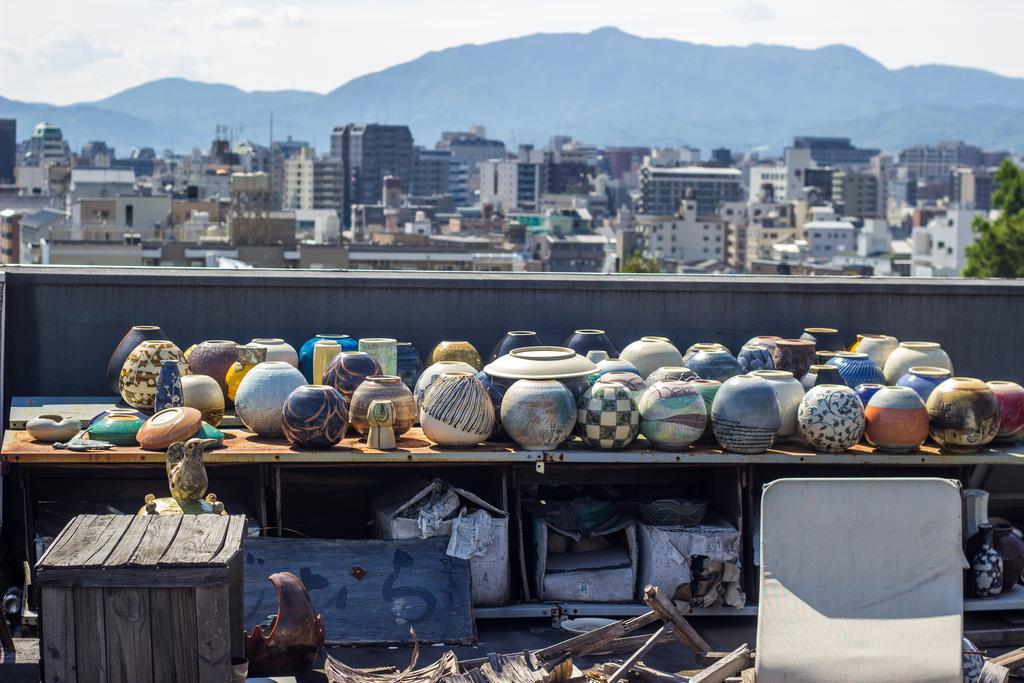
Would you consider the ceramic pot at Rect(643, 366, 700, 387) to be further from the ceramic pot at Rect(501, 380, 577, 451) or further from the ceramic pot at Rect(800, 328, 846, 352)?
the ceramic pot at Rect(800, 328, 846, 352)

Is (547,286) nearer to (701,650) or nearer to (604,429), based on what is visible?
(604,429)

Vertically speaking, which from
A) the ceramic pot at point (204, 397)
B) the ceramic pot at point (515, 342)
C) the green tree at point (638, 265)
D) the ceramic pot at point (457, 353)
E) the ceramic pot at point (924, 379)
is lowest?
the green tree at point (638, 265)

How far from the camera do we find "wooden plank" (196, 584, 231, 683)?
14.7ft

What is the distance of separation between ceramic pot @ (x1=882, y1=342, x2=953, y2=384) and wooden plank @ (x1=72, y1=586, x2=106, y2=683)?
514 centimetres

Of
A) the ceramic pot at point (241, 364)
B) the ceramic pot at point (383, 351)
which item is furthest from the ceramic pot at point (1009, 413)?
the ceramic pot at point (241, 364)

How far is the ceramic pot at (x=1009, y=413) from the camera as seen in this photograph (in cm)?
715

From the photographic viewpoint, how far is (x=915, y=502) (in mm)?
5469

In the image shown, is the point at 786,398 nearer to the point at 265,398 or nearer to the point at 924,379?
the point at 924,379

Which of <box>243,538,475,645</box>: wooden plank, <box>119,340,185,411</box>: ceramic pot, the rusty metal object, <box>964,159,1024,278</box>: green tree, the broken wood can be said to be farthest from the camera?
<box>964,159,1024,278</box>: green tree

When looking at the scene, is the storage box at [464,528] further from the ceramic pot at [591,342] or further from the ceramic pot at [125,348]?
the ceramic pot at [125,348]

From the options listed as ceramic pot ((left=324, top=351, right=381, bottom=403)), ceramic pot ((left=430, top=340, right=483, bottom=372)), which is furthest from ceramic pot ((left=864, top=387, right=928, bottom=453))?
ceramic pot ((left=324, top=351, right=381, bottom=403))

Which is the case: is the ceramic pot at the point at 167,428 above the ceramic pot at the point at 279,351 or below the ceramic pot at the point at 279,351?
below

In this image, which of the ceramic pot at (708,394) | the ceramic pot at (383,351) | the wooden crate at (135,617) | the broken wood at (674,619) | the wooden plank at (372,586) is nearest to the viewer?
the wooden crate at (135,617)

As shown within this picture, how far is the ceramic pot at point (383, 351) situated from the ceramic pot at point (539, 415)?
1247 millimetres
